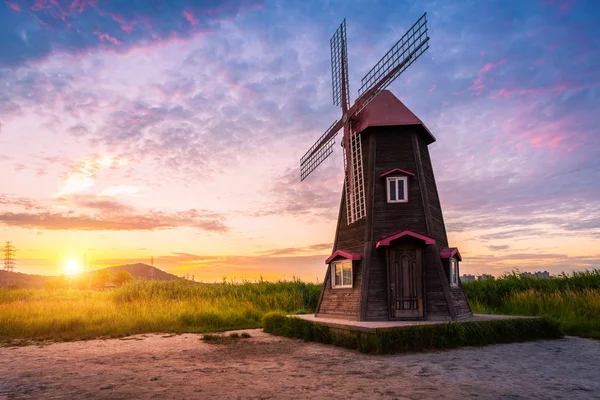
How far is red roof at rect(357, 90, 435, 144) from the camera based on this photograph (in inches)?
583

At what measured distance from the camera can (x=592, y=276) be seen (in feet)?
67.7

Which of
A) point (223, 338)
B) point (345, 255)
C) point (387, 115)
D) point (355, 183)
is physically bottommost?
point (223, 338)

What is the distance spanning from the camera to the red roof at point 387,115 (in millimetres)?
14812

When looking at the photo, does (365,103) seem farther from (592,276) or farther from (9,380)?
(592,276)

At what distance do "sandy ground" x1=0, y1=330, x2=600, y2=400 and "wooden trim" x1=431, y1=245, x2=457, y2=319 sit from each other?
169 cm

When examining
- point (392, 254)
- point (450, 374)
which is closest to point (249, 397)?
point (450, 374)

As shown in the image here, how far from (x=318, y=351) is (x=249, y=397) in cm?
500

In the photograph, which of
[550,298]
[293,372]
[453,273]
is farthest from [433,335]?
[550,298]

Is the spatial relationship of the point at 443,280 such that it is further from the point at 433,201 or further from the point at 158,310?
the point at 158,310

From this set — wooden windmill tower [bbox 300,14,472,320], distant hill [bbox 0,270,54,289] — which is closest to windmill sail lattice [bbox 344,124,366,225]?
wooden windmill tower [bbox 300,14,472,320]

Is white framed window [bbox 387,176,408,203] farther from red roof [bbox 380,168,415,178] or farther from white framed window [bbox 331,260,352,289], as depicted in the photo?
white framed window [bbox 331,260,352,289]

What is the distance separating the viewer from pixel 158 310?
19.6m

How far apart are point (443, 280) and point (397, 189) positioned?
302cm

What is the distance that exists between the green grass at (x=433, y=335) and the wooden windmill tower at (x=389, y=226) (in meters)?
1.18
